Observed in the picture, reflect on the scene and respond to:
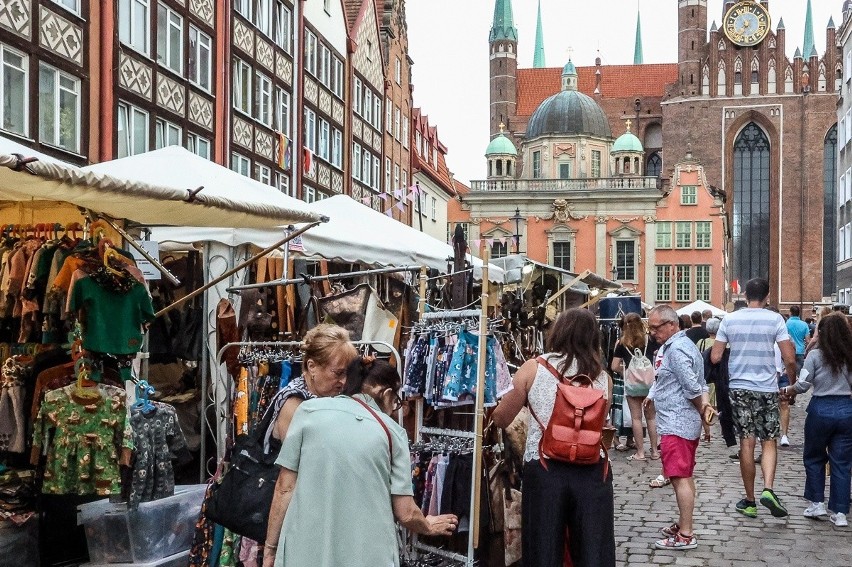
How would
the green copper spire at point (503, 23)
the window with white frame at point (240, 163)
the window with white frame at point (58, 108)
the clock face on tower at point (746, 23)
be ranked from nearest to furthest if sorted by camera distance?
the window with white frame at point (58, 108) → the window with white frame at point (240, 163) → the clock face on tower at point (746, 23) → the green copper spire at point (503, 23)

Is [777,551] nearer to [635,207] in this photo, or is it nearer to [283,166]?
[283,166]

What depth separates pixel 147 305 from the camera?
628 cm

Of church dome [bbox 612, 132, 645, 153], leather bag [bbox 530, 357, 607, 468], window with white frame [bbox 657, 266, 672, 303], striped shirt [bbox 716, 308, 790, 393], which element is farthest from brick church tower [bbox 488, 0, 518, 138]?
leather bag [bbox 530, 357, 607, 468]

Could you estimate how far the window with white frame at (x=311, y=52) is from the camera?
1139 inches

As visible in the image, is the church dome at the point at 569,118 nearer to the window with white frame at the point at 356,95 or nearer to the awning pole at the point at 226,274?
the window with white frame at the point at 356,95

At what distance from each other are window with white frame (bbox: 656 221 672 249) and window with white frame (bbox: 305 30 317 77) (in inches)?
1407

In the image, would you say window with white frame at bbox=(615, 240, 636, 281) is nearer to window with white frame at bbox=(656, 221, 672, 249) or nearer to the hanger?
window with white frame at bbox=(656, 221, 672, 249)

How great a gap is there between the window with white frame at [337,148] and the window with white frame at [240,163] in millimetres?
7424

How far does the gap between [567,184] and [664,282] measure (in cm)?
868

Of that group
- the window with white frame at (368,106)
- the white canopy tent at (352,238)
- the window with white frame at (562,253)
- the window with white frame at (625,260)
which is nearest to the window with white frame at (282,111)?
the window with white frame at (368,106)

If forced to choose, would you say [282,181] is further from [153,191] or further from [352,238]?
[153,191]

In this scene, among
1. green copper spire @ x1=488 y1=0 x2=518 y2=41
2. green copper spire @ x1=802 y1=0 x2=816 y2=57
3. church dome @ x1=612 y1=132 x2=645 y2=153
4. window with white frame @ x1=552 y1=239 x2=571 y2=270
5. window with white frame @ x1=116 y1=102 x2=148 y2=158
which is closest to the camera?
window with white frame @ x1=116 y1=102 x2=148 y2=158

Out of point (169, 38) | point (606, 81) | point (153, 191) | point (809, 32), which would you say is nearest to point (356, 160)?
point (169, 38)

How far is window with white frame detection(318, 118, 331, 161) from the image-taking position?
30422mm
